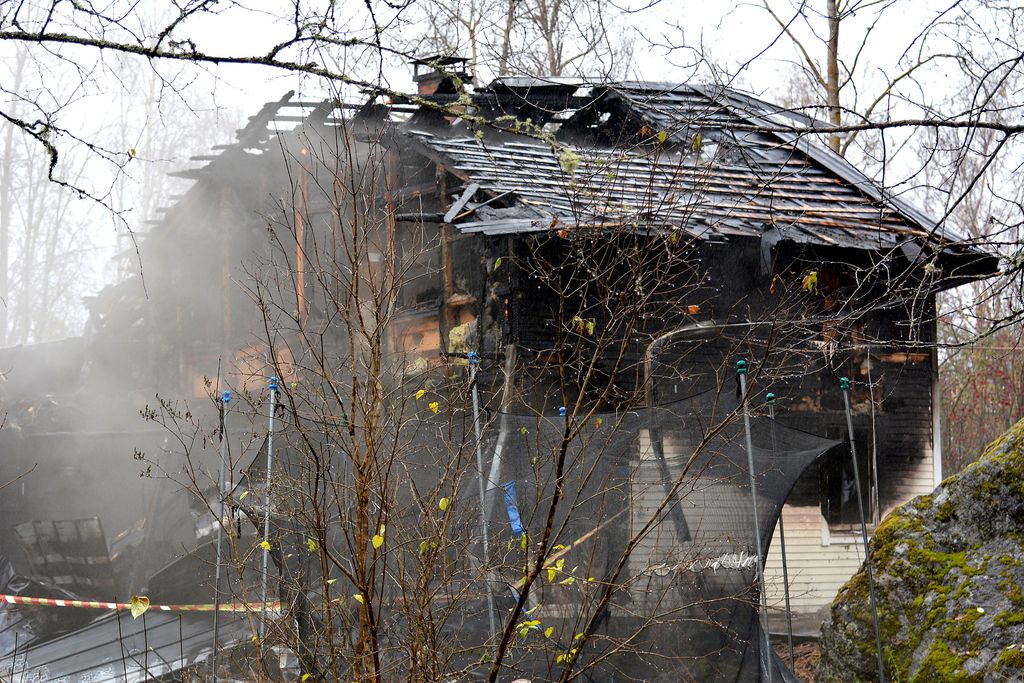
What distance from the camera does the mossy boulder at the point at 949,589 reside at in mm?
6328

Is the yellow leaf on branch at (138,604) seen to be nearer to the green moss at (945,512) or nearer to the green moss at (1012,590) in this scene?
the green moss at (1012,590)

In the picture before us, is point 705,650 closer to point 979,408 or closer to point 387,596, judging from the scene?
point 387,596

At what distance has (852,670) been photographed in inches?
286

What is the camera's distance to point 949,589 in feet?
22.4

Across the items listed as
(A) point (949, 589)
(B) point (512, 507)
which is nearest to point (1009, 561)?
(A) point (949, 589)

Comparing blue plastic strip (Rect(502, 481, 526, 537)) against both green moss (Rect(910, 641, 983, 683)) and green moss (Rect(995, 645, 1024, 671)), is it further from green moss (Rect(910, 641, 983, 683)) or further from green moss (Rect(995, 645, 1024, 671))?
green moss (Rect(995, 645, 1024, 671))

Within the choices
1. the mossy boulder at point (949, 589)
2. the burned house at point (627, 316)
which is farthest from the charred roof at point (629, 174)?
the mossy boulder at point (949, 589)

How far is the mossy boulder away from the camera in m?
6.33

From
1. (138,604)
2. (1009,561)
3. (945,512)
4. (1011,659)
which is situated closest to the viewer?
(138,604)

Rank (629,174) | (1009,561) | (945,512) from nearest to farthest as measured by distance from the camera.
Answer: (1009,561) → (945,512) → (629,174)

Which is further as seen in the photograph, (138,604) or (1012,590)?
(1012,590)

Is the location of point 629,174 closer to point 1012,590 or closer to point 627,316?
point 627,316

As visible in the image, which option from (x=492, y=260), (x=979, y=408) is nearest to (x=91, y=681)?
(x=492, y=260)

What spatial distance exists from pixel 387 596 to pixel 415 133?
6686mm
